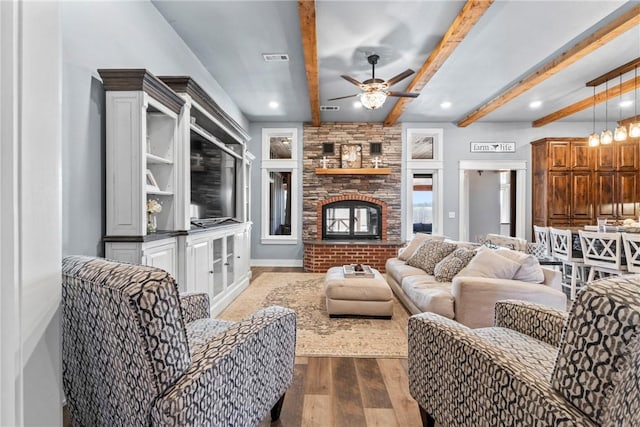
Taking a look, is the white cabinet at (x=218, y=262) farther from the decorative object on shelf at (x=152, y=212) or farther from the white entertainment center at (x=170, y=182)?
the decorative object on shelf at (x=152, y=212)

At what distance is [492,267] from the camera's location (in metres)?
2.75

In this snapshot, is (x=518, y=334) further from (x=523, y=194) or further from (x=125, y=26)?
(x=523, y=194)

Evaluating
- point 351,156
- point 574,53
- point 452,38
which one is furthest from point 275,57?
point 574,53

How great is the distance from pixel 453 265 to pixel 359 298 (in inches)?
38.4

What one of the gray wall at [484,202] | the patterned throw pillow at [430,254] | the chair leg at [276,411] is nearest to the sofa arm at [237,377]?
the chair leg at [276,411]

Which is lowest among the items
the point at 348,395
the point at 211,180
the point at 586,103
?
the point at 348,395

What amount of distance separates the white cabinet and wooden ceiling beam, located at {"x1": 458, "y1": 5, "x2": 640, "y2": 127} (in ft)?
13.6

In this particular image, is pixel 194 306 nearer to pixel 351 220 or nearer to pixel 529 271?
pixel 529 271

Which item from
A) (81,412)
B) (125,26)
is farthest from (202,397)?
(125,26)

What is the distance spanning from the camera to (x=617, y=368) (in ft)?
2.48

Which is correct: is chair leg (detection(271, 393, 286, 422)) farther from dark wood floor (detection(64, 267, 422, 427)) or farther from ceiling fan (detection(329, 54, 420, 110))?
ceiling fan (detection(329, 54, 420, 110))

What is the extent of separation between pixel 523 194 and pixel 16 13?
743cm

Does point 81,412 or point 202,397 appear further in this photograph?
point 81,412

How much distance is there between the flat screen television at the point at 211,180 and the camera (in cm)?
320
